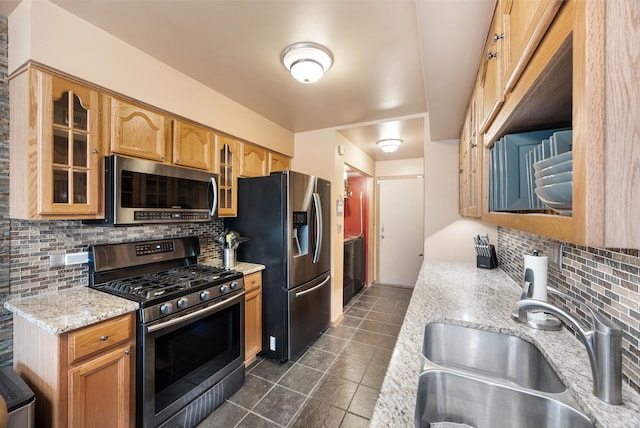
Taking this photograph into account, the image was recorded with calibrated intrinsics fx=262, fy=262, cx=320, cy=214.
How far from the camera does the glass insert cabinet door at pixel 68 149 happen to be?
141cm

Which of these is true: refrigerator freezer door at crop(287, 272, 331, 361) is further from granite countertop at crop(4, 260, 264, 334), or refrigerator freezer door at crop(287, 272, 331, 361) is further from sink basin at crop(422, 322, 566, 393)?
sink basin at crop(422, 322, 566, 393)

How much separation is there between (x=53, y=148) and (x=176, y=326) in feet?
3.96

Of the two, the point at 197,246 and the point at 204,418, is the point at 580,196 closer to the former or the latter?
the point at 204,418

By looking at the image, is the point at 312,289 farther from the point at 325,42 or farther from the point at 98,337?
the point at 325,42

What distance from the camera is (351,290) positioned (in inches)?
162

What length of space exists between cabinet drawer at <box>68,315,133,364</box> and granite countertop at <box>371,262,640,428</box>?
142 cm

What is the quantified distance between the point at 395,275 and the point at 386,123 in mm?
3007

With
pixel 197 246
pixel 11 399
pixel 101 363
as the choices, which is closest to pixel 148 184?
pixel 197 246

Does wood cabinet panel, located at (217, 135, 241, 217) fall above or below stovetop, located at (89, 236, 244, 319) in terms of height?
above

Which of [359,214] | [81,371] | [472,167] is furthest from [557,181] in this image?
[359,214]

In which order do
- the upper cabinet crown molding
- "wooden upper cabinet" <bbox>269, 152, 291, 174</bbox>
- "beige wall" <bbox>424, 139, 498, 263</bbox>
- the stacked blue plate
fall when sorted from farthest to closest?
"wooden upper cabinet" <bbox>269, 152, 291, 174</bbox>
"beige wall" <bbox>424, 139, 498, 263</bbox>
the stacked blue plate
the upper cabinet crown molding

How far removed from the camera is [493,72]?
3.37 feet

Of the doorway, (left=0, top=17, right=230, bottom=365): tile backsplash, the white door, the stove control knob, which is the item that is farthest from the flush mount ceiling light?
the white door

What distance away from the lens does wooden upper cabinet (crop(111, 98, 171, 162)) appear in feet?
5.56
